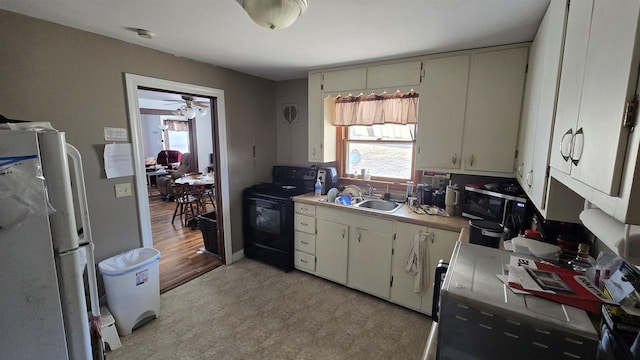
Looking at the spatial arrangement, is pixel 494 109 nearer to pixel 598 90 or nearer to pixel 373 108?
pixel 373 108

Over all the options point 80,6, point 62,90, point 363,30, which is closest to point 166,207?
point 62,90

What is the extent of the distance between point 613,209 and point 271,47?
232 centimetres

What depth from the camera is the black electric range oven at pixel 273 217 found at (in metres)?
3.04

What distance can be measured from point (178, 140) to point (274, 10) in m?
8.58

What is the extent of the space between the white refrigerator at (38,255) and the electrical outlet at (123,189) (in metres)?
1.21

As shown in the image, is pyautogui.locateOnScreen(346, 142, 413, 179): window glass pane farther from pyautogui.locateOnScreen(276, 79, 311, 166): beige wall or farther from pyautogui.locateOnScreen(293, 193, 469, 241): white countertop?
pyautogui.locateOnScreen(276, 79, 311, 166): beige wall

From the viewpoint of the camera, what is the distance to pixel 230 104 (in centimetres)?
308

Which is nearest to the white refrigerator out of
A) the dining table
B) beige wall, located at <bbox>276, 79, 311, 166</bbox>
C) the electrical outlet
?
the electrical outlet

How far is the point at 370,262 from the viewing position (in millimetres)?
2555

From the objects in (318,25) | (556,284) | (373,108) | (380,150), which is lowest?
(556,284)

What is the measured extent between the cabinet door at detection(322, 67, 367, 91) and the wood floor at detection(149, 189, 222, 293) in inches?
99.1

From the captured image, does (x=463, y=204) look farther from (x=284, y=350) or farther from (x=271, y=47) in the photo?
(x=271, y=47)

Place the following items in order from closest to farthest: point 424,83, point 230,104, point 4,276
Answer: point 4,276, point 424,83, point 230,104

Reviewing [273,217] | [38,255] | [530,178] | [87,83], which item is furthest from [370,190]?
[87,83]
